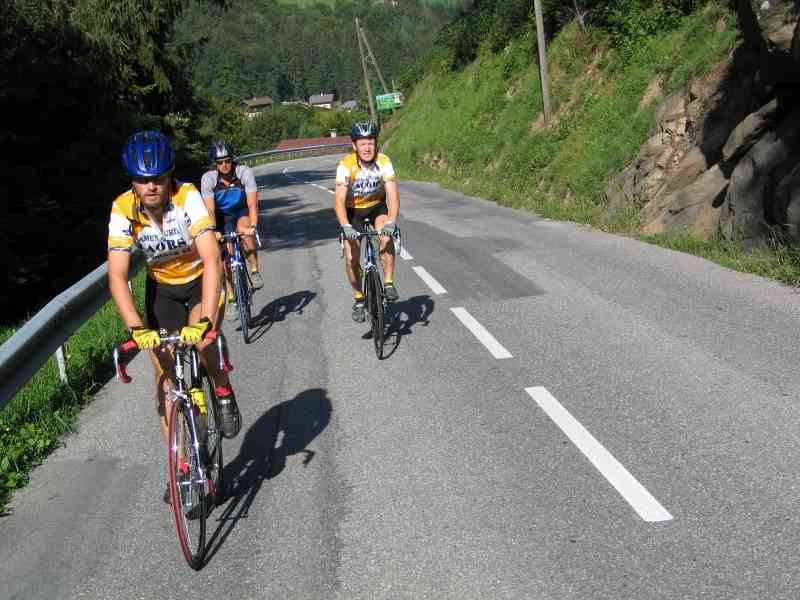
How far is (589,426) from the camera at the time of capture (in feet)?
18.4

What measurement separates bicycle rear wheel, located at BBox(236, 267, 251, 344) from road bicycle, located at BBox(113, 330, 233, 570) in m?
4.30

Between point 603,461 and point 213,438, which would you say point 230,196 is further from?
point 603,461

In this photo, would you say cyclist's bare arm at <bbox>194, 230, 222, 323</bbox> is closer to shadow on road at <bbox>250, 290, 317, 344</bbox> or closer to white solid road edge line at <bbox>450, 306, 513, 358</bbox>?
white solid road edge line at <bbox>450, 306, 513, 358</bbox>

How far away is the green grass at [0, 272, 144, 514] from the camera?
19.5ft

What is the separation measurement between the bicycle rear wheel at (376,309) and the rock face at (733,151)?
5372mm

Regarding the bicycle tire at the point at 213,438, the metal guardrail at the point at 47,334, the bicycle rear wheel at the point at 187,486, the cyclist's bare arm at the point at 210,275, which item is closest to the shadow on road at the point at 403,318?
the metal guardrail at the point at 47,334

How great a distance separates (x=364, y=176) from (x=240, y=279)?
6.65ft

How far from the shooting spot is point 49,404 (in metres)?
7.12

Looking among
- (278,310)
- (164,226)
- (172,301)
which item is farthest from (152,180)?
(278,310)

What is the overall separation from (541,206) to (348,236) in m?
12.3

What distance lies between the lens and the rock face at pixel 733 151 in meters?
11.2

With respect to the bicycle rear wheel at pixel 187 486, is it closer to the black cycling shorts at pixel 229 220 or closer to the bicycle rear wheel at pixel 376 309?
the bicycle rear wheel at pixel 376 309

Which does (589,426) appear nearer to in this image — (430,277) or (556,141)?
(430,277)

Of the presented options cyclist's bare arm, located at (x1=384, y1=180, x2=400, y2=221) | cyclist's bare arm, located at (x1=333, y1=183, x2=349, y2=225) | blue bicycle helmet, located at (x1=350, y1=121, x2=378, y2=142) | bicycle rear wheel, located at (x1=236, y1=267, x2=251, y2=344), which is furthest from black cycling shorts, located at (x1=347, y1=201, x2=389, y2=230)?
bicycle rear wheel, located at (x1=236, y1=267, x2=251, y2=344)
